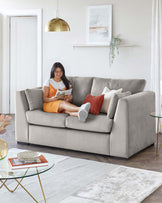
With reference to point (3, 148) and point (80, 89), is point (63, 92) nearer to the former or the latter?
point (80, 89)

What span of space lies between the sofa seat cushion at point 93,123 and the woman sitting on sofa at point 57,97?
0.13 meters

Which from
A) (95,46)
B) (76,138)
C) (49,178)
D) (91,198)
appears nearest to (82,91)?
(76,138)

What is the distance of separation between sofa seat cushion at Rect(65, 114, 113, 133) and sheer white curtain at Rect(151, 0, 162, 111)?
1570mm

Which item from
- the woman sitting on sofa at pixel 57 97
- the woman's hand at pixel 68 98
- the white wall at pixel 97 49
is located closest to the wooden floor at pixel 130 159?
the woman sitting on sofa at pixel 57 97

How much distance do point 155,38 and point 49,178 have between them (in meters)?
3.20

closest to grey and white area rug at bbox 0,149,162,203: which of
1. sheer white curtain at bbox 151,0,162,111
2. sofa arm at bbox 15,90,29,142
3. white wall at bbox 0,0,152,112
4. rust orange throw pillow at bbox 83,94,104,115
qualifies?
rust orange throw pillow at bbox 83,94,104,115

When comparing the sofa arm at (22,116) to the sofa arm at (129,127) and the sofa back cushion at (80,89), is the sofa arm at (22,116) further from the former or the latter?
the sofa arm at (129,127)

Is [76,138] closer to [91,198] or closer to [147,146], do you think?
[147,146]

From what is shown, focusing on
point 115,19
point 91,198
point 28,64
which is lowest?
point 91,198

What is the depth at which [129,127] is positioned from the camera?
439 cm

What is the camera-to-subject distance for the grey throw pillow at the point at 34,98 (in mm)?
5020

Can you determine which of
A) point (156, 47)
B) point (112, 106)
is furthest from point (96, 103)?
point (156, 47)

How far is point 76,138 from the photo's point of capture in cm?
467

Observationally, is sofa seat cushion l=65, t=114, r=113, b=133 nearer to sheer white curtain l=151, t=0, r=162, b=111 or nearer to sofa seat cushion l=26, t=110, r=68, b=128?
sofa seat cushion l=26, t=110, r=68, b=128
